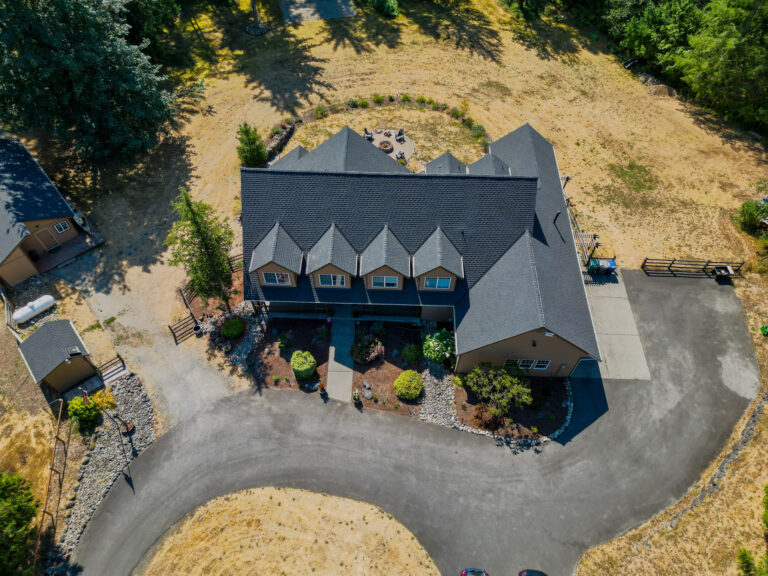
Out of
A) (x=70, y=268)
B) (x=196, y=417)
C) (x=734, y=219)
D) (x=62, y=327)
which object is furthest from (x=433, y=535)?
(x=734, y=219)

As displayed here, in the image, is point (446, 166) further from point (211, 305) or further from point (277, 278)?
point (211, 305)

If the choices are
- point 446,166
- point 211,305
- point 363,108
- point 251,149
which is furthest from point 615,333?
point 251,149

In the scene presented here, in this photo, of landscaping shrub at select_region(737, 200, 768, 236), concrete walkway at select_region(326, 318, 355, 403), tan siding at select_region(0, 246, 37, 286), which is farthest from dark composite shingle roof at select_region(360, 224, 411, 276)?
landscaping shrub at select_region(737, 200, 768, 236)

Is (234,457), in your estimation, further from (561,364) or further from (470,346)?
(561,364)

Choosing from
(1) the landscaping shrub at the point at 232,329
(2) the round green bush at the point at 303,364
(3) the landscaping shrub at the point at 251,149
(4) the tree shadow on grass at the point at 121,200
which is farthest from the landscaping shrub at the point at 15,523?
(3) the landscaping shrub at the point at 251,149

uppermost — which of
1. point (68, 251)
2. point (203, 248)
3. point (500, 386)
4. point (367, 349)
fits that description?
point (203, 248)

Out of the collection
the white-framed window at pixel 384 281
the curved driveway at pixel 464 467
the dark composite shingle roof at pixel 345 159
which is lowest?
the curved driveway at pixel 464 467

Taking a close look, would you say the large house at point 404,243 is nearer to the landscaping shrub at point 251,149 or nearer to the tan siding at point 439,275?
the tan siding at point 439,275
